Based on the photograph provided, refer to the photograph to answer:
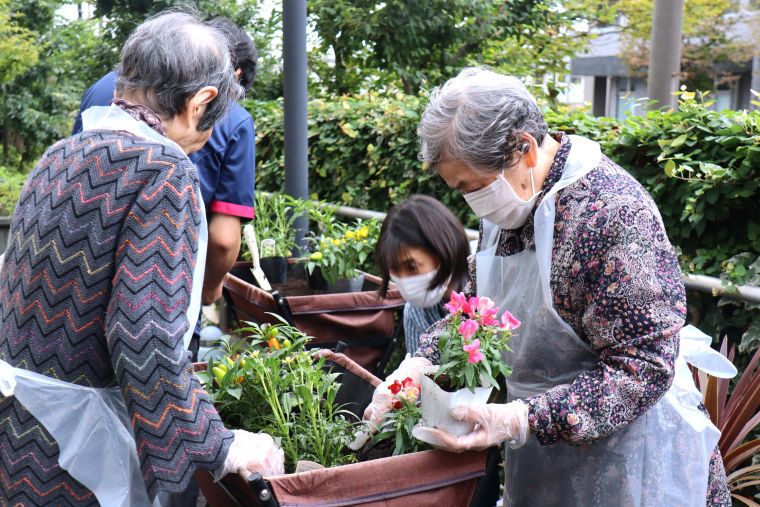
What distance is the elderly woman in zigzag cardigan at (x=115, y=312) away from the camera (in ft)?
5.60

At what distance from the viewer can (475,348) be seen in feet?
5.74

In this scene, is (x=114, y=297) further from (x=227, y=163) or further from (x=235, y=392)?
(x=227, y=163)

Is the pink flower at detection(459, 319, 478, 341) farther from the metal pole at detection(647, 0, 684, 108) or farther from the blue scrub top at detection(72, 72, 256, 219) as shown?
the metal pole at detection(647, 0, 684, 108)

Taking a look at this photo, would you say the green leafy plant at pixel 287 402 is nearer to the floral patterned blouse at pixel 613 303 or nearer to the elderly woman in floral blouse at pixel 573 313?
the elderly woman in floral blouse at pixel 573 313

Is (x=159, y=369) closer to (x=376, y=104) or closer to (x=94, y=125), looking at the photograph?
(x=94, y=125)

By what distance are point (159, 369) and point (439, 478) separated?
61cm

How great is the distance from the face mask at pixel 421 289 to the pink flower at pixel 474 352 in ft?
4.33

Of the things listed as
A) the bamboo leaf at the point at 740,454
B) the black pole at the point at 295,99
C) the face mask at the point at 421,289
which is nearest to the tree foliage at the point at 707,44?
the black pole at the point at 295,99

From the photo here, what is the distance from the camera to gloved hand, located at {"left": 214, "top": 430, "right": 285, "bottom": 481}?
1.79 meters

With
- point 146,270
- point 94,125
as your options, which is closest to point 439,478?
point 146,270

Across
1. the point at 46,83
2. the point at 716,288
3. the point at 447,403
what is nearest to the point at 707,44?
the point at 46,83

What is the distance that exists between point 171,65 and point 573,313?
0.99 metres

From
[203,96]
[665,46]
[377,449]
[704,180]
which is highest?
[203,96]

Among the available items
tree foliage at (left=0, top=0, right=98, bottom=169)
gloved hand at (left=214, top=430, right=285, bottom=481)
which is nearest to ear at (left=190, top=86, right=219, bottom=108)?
gloved hand at (left=214, top=430, right=285, bottom=481)
